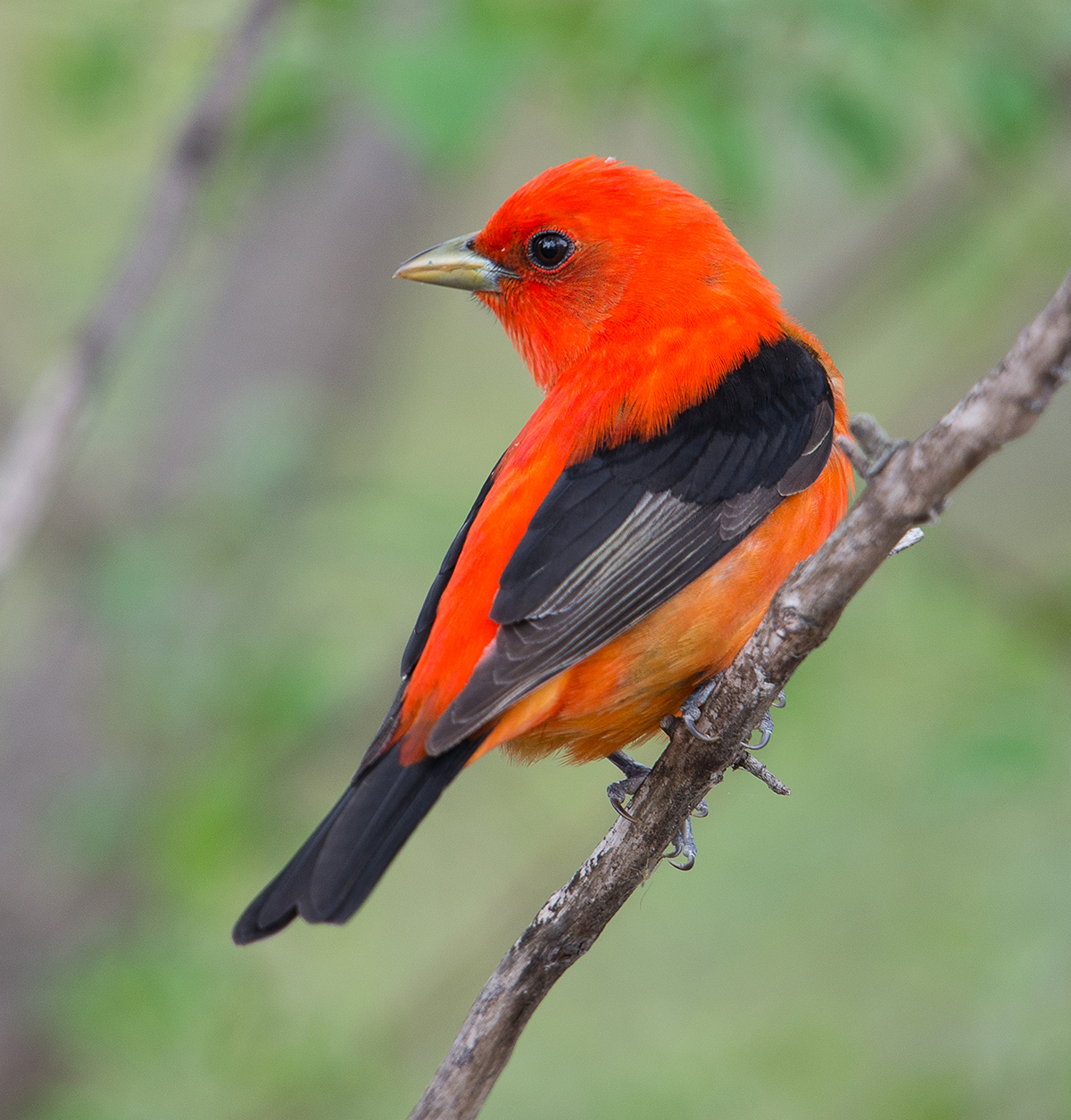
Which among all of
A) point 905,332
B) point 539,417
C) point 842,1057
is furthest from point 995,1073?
point 905,332

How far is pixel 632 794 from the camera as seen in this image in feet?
10.5

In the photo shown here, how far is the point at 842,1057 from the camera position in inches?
220

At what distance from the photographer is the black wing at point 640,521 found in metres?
2.96

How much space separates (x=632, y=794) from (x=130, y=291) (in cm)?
196

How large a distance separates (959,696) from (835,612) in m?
3.29

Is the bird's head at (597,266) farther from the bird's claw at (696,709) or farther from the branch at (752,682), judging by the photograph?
the branch at (752,682)

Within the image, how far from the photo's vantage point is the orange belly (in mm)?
3062

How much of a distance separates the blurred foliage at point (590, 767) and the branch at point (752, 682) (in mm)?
1959

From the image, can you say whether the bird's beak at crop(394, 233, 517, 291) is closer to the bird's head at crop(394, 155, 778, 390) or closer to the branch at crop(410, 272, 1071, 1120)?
the bird's head at crop(394, 155, 778, 390)

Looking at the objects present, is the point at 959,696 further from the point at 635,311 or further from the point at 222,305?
the point at 222,305

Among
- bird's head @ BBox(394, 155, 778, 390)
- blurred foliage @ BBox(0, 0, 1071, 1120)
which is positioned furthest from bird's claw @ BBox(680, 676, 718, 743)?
blurred foliage @ BBox(0, 0, 1071, 1120)

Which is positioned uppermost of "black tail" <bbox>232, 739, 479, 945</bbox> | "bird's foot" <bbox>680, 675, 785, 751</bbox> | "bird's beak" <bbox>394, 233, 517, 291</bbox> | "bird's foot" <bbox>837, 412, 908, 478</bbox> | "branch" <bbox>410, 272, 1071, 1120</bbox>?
"bird's beak" <bbox>394, 233, 517, 291</bbox>

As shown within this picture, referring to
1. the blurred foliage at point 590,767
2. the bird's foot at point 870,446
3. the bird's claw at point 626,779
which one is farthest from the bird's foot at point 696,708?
the blurred foliage at point 590,767

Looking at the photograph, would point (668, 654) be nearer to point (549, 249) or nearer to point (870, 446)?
point (870, 446)
